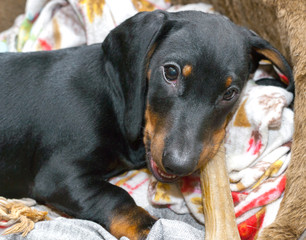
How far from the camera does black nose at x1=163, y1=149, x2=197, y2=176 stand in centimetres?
185

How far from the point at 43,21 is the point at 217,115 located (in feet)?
6.01

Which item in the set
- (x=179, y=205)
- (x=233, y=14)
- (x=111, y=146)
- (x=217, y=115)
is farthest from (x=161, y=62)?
(x=233, y=14)

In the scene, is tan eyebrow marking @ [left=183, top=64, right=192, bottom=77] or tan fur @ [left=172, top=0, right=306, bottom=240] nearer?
tan fur @ [left=172, top=0, right=306, bottom=240]

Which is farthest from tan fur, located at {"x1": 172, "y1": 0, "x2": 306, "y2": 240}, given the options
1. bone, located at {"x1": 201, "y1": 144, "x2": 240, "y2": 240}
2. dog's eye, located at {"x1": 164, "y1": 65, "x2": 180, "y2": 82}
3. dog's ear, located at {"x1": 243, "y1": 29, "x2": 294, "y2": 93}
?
dog's eye, located at {"x1": 164, "y1": 65, "x2": 180, "y2": 82}

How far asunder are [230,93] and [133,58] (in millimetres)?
493

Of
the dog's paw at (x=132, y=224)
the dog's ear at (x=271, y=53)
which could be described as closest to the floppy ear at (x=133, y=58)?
the dog's paw at (x=132, y=224)

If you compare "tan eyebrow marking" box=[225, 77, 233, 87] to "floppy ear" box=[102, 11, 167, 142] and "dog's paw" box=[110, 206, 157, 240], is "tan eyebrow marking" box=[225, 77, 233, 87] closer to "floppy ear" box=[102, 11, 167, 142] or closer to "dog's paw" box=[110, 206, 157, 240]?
"floppy ear" box=[102, 11, 167, 142]

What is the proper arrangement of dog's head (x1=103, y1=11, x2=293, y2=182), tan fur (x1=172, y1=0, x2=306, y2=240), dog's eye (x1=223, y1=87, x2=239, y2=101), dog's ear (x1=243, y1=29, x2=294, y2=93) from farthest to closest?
dog's ear (x1=243, y1=29, x2=294, y2=93)
dog's eye (x1=223, y1=87, x2=239, y2=101)
dog's head (x1=103, y1=11, x2=293, y2=182)
tan fur (x1=172, y1=0, x2=306, y2=240)

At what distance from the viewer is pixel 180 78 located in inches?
79.9

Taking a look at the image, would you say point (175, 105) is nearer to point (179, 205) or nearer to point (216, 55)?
point (216, 55)

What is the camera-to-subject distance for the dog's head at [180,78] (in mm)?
1974

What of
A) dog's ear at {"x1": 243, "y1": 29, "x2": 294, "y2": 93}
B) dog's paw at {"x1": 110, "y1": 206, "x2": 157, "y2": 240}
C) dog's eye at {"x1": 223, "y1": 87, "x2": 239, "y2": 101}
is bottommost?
dog's paw at {"x1": 110, "y1": 206, "x2": 157, "y2": 240}

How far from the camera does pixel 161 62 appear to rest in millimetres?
2102

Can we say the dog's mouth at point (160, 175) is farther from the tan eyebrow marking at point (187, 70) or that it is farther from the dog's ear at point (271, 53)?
the dog's ear at point (271, 53)
